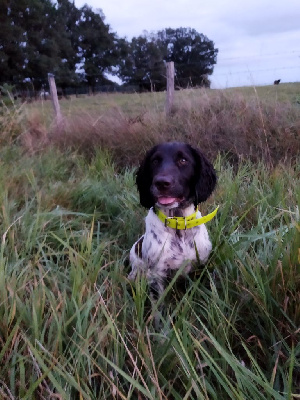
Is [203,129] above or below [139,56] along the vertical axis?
below

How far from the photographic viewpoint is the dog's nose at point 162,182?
7.90ft

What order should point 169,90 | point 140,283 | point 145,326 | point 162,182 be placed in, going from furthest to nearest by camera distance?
point 169,90 → point 162,182 → point 140,283 → point 145,326

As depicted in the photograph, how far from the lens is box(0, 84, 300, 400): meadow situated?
147 centimetres

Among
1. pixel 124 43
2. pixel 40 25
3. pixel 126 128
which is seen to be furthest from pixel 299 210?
pixel 124 43

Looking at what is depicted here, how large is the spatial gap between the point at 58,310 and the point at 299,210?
1435mm

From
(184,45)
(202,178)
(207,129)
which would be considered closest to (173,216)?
(202,178)

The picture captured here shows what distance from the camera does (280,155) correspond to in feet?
16.7

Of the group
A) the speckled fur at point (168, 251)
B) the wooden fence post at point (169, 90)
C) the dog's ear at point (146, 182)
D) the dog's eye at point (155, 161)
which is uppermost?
the wooden fence post at point (169, 90)

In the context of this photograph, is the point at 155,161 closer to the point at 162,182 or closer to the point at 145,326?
the point at 162,182

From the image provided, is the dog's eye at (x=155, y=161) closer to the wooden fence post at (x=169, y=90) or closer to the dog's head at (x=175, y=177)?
the dog's head at (x=175, y=177)

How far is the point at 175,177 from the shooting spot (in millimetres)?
2516

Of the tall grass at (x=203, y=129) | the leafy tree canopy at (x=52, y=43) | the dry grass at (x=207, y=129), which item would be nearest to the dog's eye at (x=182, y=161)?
the dry grass at (x=207, y=129)

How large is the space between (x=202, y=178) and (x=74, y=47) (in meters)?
51.8

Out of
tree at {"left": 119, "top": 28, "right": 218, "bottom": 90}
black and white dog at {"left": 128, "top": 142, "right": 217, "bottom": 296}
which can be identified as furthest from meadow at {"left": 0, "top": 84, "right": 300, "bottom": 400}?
tree at {"left": 119, "top": 28, "right": 218, "bottom": 90}
